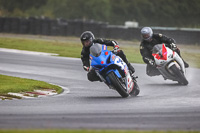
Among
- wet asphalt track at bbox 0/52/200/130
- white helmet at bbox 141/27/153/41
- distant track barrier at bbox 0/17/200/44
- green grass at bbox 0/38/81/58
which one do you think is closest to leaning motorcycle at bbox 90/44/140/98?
wet asphalt track at bbox 0/52/200/130

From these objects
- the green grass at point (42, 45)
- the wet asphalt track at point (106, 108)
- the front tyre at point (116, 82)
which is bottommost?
the wet asphalt track at point (106, 108)

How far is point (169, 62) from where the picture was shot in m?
12.9

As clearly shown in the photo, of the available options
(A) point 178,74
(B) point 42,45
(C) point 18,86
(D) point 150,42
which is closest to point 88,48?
(C) point 18,86

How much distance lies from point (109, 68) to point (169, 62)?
315 cm

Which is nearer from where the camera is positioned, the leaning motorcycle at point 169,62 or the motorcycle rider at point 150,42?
the leaning motorcycle at point 169,62

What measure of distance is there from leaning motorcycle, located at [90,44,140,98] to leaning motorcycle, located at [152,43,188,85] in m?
2.62

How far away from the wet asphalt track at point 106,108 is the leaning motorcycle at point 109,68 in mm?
334

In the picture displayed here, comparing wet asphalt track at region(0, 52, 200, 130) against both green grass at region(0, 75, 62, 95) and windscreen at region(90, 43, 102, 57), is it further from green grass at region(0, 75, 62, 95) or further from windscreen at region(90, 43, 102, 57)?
windscreen at region(90, 43, 102, 57)

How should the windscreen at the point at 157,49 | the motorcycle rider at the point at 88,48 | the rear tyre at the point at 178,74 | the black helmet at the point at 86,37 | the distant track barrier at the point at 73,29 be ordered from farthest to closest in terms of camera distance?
the distant track barrier at the point at 73,29 < the windscreen at the point at 157,49 < the rear tyre at the point at 178,74 < the black helmet at the point at 86,37 < the motorcycle rider at the point at 88,48

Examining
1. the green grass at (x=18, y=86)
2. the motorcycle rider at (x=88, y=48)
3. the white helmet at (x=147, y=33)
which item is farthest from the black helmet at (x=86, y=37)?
the white helmet at (x=147, y=33)

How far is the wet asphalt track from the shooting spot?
6984mm

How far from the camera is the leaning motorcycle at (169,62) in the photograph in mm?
12836

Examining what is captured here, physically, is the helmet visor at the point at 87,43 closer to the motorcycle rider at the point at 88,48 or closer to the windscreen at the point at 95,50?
the motorcycle rider at the point at 88,48

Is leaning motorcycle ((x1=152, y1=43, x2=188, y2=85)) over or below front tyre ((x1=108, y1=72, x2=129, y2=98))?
over
